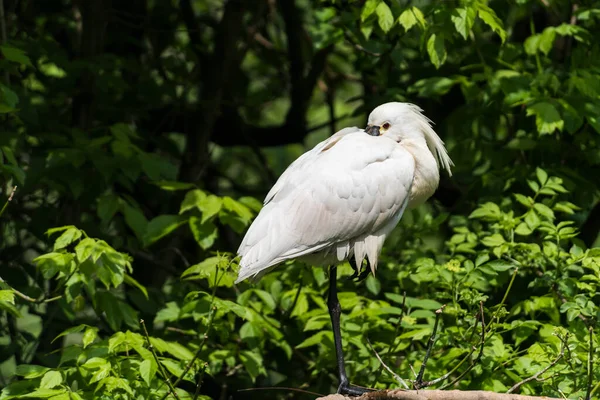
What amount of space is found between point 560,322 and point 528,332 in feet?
1.31

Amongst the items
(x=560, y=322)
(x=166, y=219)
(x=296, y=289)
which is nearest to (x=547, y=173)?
(x=560, y=322)

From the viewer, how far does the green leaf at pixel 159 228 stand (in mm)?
4441

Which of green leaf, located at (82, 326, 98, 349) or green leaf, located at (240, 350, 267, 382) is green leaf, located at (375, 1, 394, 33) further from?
green leaf, located at (82, 326, 98, 349)

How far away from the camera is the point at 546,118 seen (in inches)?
170

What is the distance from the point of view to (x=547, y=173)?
4.70 m

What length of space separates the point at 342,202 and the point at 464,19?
41.6 inches

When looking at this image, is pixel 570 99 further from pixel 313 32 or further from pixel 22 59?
pixel 22 59

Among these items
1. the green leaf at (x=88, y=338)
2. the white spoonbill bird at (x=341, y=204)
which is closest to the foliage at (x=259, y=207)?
the green leaf at (x=88, y=338)

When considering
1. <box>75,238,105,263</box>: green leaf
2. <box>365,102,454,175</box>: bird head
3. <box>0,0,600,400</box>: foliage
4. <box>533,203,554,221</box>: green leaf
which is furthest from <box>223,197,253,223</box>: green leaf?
<box>533,203,554,221</box>: green leaf

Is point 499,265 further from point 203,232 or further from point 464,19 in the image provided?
point 203,232

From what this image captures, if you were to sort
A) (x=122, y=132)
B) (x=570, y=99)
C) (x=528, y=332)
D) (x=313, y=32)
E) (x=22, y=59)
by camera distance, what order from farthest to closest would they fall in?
(x=313, y=32) → (x=122, y=132) → (x=570, y=99) → (x=22, y=59) → (x=528, y=332)

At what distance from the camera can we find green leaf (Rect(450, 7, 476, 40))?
169 inches

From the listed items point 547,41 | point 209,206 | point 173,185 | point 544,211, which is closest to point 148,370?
point 209,206

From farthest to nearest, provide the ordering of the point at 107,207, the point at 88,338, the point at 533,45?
the point at 533,45
the point at 107,207
the point at 88,338
